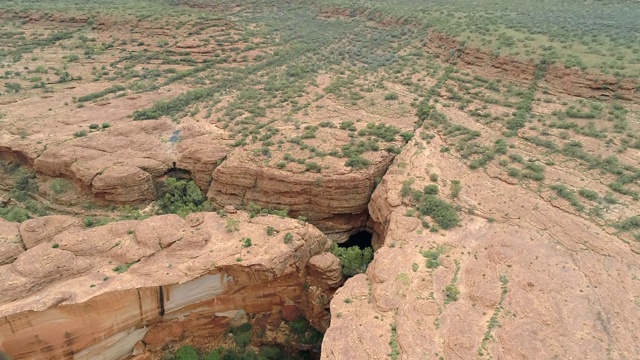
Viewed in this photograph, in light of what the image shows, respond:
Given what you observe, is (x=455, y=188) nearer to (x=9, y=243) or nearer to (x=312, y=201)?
(x=312, y=201)

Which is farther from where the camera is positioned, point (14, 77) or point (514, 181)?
point (14, 77)

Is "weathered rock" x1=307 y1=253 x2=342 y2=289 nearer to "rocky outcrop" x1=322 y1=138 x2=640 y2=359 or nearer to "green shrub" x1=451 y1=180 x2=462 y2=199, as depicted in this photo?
"rocky outcrop" x1=322 y1=138 x2=640 y2=359

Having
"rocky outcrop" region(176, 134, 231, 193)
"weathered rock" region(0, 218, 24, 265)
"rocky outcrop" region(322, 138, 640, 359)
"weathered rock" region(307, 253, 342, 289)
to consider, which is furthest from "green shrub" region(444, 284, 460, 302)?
"weathered rock" region(0, 218, 24, 265)

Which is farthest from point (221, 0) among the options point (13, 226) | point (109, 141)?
point (13, 226)

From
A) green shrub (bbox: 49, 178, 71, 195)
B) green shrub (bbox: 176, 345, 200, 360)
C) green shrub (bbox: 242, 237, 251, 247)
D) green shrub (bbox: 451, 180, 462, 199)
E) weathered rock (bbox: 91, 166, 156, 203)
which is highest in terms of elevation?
green shrub (bbox: 451, 180, 462, 199)

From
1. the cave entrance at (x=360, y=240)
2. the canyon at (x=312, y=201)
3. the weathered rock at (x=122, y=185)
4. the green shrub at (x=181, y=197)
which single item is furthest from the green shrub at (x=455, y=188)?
the weathered rock at (x=122, y=185)

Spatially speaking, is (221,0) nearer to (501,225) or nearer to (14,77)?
(14,77)

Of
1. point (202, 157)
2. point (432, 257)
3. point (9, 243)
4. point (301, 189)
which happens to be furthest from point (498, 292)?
point (9, 243)
